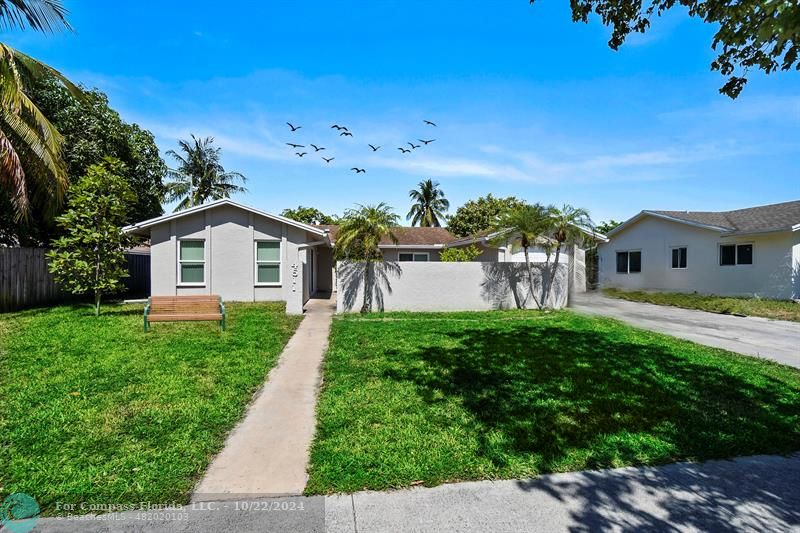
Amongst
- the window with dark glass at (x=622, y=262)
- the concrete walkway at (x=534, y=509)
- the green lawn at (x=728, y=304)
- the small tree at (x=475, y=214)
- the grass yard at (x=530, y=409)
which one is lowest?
the concrete walkway at (x=534, y=509)

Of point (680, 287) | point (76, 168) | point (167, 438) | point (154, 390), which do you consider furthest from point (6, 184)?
point (680, 287)

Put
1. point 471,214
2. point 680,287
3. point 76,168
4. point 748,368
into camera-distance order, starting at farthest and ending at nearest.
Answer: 1. point 471,214
2. point 680,287
3. point 76,168
4. point 748,368

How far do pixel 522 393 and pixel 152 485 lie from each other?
413cm

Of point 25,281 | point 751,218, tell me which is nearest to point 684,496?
point 25,281

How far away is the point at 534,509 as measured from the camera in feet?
9.32

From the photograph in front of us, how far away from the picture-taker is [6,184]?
10516mm

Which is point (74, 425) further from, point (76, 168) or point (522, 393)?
point (76, 168)

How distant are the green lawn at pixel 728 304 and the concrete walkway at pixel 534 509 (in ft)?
43.7

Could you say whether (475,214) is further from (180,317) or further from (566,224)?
(180,317)

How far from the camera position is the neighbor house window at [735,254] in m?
16.5

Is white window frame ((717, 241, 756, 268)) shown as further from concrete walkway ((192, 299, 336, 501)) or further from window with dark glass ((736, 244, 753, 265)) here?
concrete walkway ((192, 299, 336, 501))

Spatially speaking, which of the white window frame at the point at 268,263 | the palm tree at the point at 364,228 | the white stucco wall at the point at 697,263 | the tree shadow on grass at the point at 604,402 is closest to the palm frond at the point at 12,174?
the white window frame at the point at 268,263

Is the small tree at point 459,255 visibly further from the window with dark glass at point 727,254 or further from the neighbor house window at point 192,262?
the window with dark glass at point 727,254

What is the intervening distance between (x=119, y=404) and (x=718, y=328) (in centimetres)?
1373
